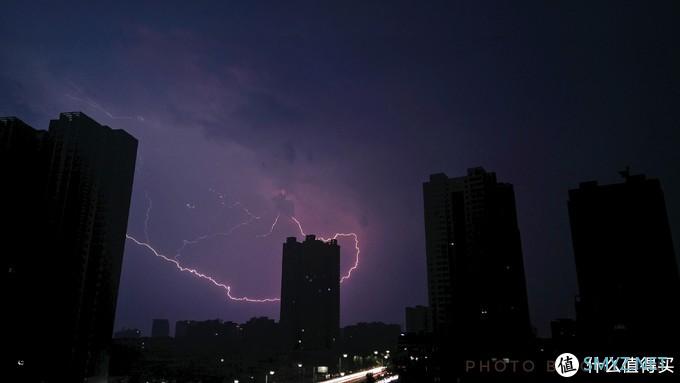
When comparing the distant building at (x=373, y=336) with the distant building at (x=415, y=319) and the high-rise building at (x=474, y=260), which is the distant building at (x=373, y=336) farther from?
the high-rise building at (x=474, y=260)

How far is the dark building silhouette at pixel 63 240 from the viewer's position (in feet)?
169

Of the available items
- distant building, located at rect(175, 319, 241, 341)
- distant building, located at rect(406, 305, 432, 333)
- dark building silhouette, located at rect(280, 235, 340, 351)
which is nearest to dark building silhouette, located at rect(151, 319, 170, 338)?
distant building, located at rect(175, 319, 241, 341)

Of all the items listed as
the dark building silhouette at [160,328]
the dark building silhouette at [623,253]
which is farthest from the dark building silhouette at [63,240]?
the dark building silhouette at [160,328]

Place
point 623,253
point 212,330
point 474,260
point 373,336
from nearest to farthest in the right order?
point 474,260 → point 623,253 → point 212,330 → point 373,336

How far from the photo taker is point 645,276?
352ft

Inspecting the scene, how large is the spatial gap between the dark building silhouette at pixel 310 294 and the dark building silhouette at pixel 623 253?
226 ft

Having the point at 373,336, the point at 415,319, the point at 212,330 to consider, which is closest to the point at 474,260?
the point at 415,319

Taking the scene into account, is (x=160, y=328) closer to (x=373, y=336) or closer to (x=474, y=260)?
(x=373, y=336)

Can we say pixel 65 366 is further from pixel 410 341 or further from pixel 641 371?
pixel 641 371

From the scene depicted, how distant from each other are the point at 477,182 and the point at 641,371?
2647 inches

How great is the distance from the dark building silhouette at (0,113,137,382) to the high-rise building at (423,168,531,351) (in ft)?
171

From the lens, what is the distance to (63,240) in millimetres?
59562

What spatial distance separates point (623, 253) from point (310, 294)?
87205mm

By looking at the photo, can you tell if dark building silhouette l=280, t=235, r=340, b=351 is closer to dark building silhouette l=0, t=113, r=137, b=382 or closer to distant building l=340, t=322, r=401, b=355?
distant building l=340, t=322, r=401, b=355
